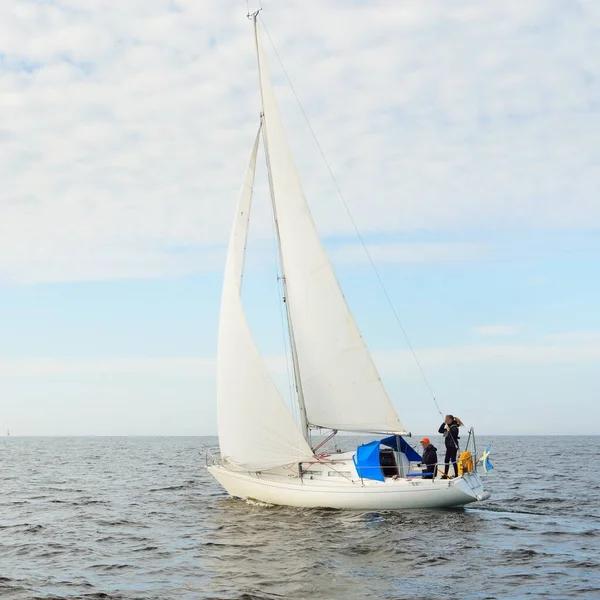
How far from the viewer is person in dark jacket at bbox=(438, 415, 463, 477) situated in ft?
70.7

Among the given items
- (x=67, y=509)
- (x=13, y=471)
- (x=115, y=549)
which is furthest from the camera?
(x=13, y=471)

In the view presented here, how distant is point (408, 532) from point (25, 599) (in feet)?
30.6

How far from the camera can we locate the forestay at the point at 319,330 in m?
22.6

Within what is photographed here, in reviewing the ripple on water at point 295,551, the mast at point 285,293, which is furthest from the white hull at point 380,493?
the mast at point 285,293

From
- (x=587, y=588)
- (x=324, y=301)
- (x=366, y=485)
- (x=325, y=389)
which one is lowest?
(x=587, y=588)

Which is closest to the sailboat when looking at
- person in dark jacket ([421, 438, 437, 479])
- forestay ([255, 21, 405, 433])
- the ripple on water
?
forestay ([255, 21, 405, 433])

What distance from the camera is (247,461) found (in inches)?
893

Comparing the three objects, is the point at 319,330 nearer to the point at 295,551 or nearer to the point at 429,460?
the point at 429,460

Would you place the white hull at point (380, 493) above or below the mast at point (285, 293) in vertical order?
below

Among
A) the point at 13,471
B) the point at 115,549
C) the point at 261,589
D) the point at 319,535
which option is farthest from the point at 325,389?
the point at 13,471

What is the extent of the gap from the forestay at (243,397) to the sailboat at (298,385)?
0.03 metres

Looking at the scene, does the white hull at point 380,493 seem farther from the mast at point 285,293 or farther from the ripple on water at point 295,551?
the mast at point 285,293

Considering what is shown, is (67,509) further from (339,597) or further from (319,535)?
(339,597)

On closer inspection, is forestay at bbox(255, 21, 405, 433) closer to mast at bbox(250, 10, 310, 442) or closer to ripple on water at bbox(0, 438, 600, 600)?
mast at bbox(250, 10, 310, 442)
